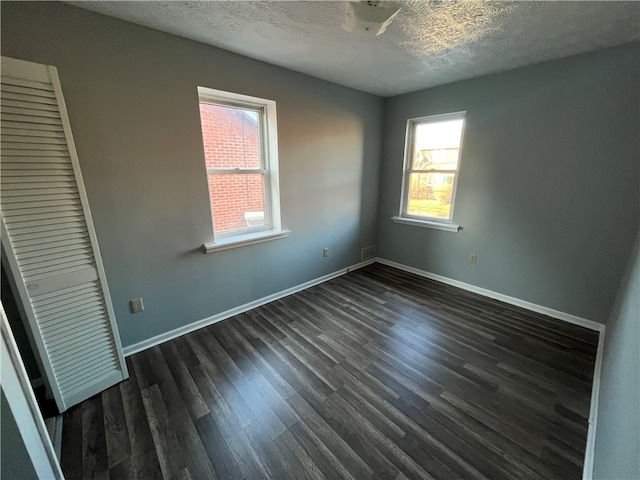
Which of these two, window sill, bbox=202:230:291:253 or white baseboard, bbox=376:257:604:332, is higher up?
window sill, bbox=202:230:291:253

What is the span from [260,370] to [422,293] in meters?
2.08

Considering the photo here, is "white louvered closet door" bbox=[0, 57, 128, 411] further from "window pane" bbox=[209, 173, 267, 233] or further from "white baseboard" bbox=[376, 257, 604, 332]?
→ "white baseboard" bbox=[376, 257, 604, 332]

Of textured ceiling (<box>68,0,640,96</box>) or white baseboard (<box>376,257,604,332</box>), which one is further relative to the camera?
white baseboard (<box>376,257,604,332</box>)

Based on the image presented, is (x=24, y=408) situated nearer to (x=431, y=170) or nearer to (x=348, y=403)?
(x=348, y=403)

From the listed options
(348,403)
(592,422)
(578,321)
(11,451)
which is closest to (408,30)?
(348,403)

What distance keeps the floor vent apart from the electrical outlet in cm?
280

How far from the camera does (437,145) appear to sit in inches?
126

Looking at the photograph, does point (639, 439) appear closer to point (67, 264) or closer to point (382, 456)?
point (382, 456)

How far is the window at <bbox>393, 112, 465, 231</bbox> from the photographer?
3.07 meters

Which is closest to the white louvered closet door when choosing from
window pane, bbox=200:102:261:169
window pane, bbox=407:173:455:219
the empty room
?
the empty room

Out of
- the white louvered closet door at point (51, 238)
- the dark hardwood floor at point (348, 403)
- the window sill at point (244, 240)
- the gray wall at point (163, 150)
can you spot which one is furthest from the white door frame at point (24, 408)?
the window sill at point (244, 240)

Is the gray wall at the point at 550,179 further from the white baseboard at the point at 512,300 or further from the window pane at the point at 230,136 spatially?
the window pane at the point at 230,136

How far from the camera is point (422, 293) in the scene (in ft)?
9.95

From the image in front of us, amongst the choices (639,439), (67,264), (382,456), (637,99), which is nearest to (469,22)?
(637,99)
